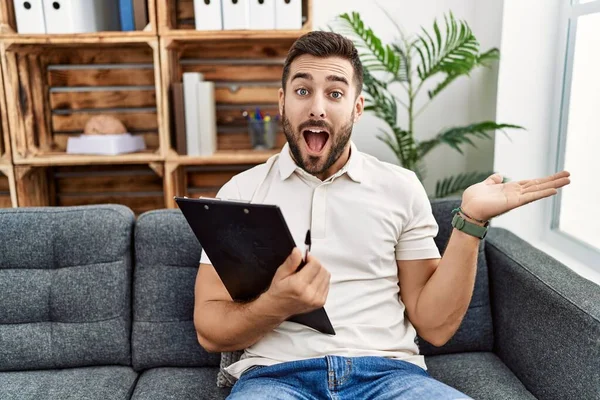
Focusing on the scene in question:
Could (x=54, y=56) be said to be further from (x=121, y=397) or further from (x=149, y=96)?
(x=121, y=397)

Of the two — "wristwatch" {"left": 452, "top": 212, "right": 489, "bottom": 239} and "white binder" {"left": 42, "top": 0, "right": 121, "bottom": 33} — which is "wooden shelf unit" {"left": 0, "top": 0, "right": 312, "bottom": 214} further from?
"wristwatch" {"left": 452, "top": 212, "right": 489, "bottom": 239}

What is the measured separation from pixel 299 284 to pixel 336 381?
273mm

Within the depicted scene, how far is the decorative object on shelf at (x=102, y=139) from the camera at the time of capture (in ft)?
7.07

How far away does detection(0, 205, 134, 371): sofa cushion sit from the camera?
56.9 inches

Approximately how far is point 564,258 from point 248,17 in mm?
1394

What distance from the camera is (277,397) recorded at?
3.52ft

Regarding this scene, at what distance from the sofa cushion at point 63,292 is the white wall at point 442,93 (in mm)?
1298

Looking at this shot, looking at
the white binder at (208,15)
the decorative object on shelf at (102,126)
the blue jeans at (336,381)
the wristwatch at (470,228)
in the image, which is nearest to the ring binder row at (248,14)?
the white binder at (208,15)

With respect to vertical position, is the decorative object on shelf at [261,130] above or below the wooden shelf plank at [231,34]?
below

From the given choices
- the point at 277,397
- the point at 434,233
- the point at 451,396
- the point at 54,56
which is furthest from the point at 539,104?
the point at 54,56

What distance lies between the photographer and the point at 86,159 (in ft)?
6.92

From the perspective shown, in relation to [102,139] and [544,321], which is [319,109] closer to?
[544,321]

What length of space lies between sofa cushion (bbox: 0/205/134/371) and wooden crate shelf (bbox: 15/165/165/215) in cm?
103

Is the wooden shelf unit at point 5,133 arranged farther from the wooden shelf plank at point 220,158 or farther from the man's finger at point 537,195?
the man's finger at point 537,195
